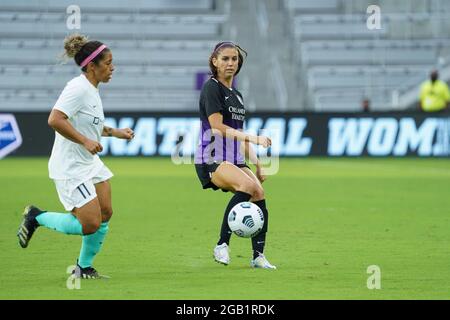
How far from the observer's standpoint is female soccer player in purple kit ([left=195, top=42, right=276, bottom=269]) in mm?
10297

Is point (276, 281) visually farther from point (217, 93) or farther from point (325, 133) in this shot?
point (325, 133)

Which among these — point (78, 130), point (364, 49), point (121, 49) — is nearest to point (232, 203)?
point (78, 130)

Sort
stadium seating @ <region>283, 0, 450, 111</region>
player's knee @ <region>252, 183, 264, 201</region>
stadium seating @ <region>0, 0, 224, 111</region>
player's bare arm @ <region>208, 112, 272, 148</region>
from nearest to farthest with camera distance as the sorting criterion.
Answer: player's bare arm @ <region>208, 112, 272, 148</region>, player's knee @ <region>252, 183, 264, 201</region>, stadium seating @ <region>0, 0, 224, 111</region>, stadium seating @ <region>283, 0, 450, 111</region>

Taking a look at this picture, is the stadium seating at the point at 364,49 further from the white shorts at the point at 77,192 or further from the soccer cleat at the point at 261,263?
the white shorts at the point at 77,192

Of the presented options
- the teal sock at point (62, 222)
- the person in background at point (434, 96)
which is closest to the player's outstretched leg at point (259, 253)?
the teal sock at point (62, 222)

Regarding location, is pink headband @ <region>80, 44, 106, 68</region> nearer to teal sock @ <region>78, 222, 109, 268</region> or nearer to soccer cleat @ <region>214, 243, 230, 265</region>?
teal sock @ <region>78, 222, 109, 268</region>

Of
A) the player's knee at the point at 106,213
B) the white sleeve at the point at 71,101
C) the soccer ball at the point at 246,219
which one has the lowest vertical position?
the soccer ball at the point at 246,219

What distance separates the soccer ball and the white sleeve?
1.76 metres

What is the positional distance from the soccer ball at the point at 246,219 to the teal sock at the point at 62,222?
4.85 ft

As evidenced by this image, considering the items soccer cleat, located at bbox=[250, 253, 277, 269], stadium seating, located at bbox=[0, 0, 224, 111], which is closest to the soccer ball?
soccer cleat, located at bbox=[250, 253, 277, 269]

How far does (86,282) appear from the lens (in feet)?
30.8

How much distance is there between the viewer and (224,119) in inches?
411

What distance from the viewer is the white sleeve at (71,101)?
369 inches
